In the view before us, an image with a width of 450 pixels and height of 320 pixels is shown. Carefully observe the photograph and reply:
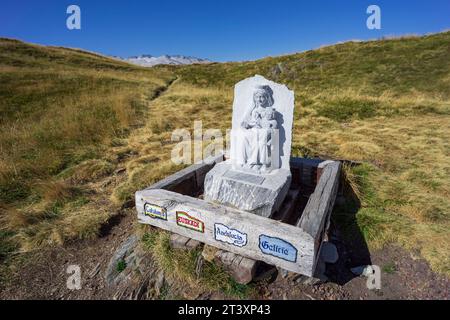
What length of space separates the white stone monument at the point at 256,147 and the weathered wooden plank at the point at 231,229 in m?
0.87

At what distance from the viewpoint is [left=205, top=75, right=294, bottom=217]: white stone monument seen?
442cm

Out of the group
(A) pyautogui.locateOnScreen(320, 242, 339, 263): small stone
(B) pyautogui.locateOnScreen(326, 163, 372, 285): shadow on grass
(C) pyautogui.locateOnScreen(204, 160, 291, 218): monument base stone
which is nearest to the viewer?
(B) pyautogui.locateOnScreen(326, 163, 372, 285): shadow on grass

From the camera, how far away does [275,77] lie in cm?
2492

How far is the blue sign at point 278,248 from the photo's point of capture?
117 inches

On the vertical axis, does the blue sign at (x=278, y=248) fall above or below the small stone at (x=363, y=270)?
above

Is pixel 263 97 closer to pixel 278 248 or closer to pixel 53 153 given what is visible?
pixel 278 248

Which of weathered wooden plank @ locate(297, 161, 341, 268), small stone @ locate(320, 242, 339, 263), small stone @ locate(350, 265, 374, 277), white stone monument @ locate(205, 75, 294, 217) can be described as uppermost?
white stone monument @ locate(205, 75, 294, 217)

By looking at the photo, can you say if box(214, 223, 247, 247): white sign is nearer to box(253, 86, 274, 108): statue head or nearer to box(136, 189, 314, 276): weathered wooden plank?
box(136, 189, 314, 276): weathered wooden plank

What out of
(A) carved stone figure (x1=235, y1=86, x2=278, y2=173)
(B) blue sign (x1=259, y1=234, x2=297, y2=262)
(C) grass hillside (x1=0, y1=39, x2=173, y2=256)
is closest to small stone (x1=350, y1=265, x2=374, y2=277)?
(B) blue sign (x1=259, y1=234, x2=297, y2=262)

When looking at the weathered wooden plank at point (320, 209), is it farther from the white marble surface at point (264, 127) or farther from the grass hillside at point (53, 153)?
the grass hillside at point (53, 153)

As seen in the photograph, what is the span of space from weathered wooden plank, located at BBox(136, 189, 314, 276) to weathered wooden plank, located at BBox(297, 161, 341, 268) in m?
0.20

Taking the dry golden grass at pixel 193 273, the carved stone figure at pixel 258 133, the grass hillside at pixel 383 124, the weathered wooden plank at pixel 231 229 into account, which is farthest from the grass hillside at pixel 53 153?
the carved stone figure at pixel 258 133
